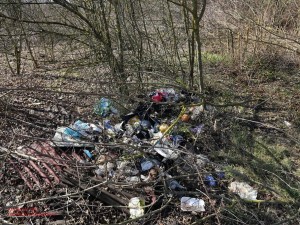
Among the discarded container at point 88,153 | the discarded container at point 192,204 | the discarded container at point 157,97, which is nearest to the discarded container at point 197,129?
the discarded container at point 157,97

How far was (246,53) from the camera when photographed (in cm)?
584

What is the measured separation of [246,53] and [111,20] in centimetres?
247

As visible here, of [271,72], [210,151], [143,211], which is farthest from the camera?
[271,72]

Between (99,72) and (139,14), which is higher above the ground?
(139,14)

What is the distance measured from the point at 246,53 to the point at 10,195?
4.39 meters

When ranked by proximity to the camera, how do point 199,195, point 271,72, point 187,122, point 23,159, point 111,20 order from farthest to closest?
point 271,72 < point 111,20 < point 187,122 < point 23,159 < point 199,195

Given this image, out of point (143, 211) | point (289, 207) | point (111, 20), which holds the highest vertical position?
point (111, 20)

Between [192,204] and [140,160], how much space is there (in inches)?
30.3

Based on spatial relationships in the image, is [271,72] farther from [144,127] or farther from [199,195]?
[199,195]

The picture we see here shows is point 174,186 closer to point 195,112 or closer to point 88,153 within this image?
point 88,153

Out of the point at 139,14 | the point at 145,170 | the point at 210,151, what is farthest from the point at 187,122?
the point at 139,14

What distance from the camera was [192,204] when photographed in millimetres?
3088

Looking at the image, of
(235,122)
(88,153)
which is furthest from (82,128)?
(235,122)

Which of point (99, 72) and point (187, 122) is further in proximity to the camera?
point (99, 72)
